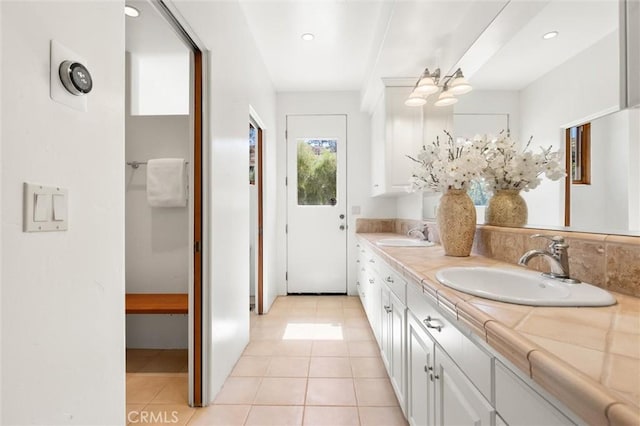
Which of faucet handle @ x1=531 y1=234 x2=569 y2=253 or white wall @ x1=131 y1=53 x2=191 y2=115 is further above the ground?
white wall @ x1=131 y1=53 x2=191 y2=115

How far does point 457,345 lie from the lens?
88 cm

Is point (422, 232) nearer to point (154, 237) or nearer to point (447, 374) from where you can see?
point (447, 374)

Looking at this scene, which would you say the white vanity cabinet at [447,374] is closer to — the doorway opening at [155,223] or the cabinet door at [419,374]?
the cabinet door at [419,374]

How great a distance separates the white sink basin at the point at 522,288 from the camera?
758 millimetres

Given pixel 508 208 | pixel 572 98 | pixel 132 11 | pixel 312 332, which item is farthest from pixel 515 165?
pixel 132 11

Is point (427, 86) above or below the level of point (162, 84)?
below

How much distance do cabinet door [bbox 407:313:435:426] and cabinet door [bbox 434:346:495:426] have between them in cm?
7

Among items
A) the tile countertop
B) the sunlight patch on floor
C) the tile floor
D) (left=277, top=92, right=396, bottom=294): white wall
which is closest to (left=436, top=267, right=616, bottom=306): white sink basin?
the tile countertop

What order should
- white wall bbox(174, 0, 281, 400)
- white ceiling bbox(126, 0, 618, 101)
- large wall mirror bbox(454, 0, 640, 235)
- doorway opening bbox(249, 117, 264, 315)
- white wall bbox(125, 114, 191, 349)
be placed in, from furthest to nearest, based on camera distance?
doorway opening bbox(249, 117, 264, 315) → white wall bbox(125, 114, 191, 349) → white wall bbox(174, 0, 281, 400) → white ceiling bbox(126, 0, 618, 101) → large wall mirror bbox(454, 0, 640, 235)

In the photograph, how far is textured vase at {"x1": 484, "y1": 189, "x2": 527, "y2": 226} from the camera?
1.55 meters
